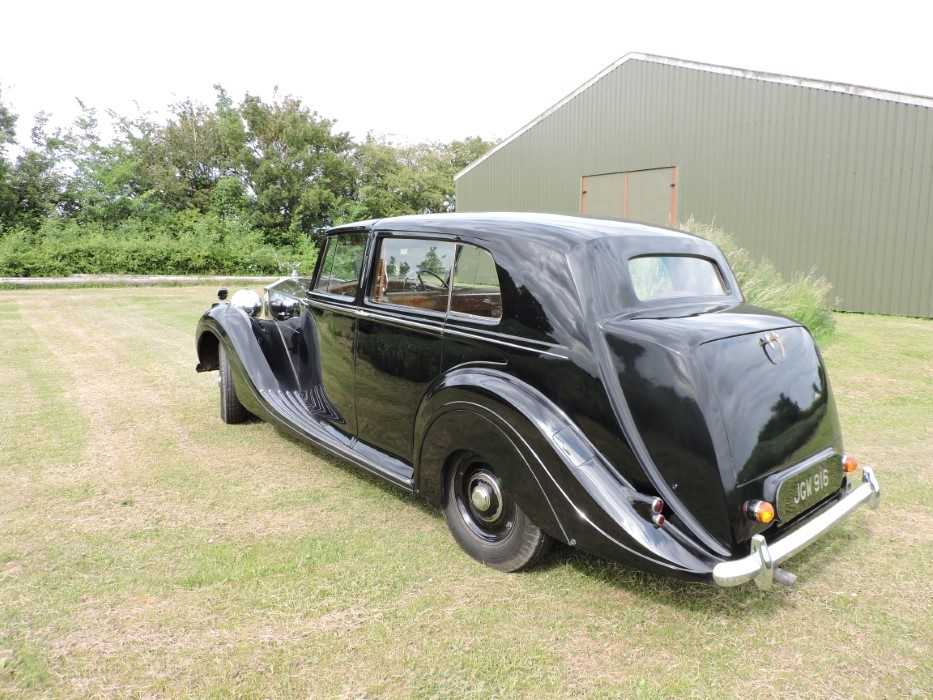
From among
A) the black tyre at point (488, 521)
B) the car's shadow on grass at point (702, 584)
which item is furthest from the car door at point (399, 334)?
the car's shadow on grass at point (702, 584)

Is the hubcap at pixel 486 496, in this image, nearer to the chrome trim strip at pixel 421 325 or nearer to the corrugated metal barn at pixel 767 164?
the chrome trim strip at pixel 421 325

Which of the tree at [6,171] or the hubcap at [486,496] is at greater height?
the tree at [6,171]

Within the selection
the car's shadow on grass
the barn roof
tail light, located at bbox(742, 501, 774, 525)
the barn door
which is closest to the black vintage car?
tail light, located at bbox(742, 501, 774, 525)

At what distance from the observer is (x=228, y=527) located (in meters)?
3.31

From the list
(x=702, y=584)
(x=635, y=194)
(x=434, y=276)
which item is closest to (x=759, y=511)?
(x=702, y=584)

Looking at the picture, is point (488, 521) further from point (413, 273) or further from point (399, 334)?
point (413, 273)

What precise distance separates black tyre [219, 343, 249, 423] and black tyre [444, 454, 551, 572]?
264 cm

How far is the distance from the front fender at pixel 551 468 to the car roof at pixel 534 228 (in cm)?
→ 64

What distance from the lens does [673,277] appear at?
10.3 feet

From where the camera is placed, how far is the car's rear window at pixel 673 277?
9.39 ft

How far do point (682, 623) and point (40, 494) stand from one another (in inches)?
143

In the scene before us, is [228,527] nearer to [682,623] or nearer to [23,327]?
[682,623]

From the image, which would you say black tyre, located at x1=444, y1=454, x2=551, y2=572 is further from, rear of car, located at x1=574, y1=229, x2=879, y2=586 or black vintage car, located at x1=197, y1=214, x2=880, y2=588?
rear of car, located at x1=574, y1=229, x2=879, y2=586

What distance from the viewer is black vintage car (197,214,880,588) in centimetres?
232
